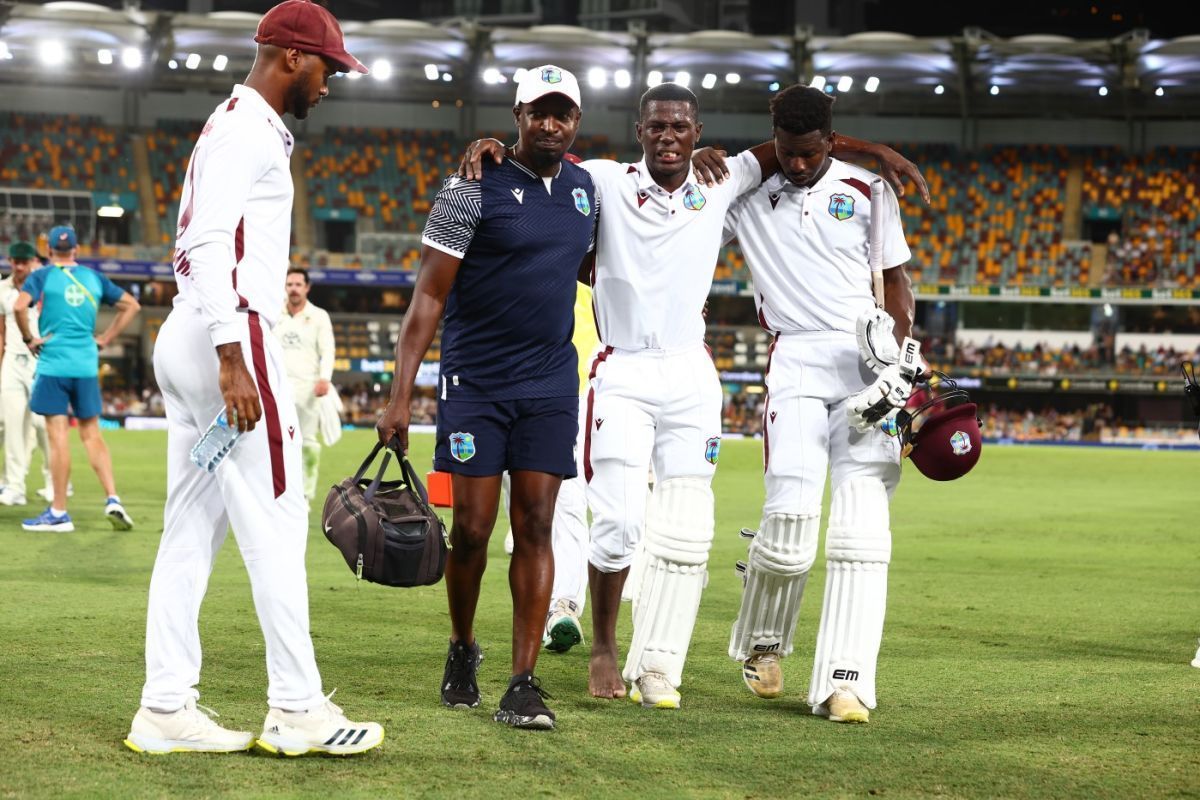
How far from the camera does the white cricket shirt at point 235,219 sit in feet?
15.2

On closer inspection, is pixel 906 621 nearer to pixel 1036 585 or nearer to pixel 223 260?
pixel 1036 585

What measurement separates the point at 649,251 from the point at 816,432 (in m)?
1.10

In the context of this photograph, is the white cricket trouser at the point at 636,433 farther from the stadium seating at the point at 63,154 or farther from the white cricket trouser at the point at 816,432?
the stadium seating at the point at 63,154

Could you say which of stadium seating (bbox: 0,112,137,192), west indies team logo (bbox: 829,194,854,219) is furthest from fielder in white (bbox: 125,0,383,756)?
stadium seating (bbox: 0,112,137,192)

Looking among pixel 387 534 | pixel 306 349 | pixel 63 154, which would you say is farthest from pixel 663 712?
pixel 63 154

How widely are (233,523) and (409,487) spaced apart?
74 cm

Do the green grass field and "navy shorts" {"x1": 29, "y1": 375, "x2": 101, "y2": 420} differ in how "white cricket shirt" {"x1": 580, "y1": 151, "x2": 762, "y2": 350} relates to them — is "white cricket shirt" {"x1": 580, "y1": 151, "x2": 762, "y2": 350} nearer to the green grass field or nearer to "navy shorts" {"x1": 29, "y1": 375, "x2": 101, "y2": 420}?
the green grass field

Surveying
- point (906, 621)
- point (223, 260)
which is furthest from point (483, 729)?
point (906, 621)

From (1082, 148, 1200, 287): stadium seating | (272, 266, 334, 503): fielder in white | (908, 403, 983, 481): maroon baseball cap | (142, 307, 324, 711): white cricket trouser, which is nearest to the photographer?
(142, 307, 324, 711): white cricket trouser

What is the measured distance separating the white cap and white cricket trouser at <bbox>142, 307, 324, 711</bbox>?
1.52 m

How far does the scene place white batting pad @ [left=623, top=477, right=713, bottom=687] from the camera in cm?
606

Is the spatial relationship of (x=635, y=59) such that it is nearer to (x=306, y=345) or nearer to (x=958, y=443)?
(x=306, y=345)

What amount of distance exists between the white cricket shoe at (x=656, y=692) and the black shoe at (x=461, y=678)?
71cm

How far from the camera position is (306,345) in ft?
46.3
